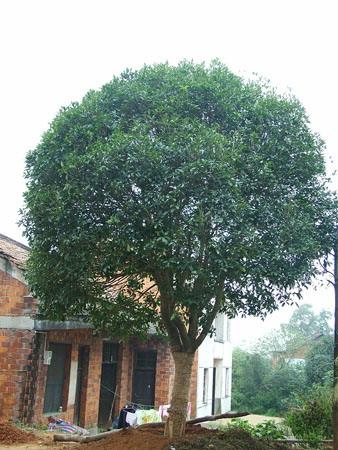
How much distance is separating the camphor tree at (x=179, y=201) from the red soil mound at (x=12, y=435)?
315 cm

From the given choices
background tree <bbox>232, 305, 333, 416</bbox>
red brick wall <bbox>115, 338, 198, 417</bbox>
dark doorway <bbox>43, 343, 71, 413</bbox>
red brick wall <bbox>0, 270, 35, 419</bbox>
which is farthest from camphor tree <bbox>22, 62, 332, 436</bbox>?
background tree <bbox>232, 305, 333, 416</bbox>

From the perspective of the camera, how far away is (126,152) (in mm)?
6930

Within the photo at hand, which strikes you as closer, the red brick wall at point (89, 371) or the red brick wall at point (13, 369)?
the red brick wall at point (13, 369)

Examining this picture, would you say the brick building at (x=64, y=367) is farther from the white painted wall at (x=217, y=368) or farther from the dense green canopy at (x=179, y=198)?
the dense green canopy at (x=179, y=198)

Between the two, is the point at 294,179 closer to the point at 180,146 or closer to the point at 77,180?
the point at 180,146

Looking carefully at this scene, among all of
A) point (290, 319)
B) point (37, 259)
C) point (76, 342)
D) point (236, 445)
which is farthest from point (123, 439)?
point (290, 319)

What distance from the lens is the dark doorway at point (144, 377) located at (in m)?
16.9

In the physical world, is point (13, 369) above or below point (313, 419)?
above

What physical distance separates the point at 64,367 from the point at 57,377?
365 millimetres

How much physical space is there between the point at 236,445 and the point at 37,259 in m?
4.17

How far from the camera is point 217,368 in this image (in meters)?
25.8

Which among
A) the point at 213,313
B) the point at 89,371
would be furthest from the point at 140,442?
the point at 89,371

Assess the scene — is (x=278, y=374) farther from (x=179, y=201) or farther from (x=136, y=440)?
(x=179, y=201)

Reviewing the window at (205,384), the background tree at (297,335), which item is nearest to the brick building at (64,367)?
the window at (205,384)
